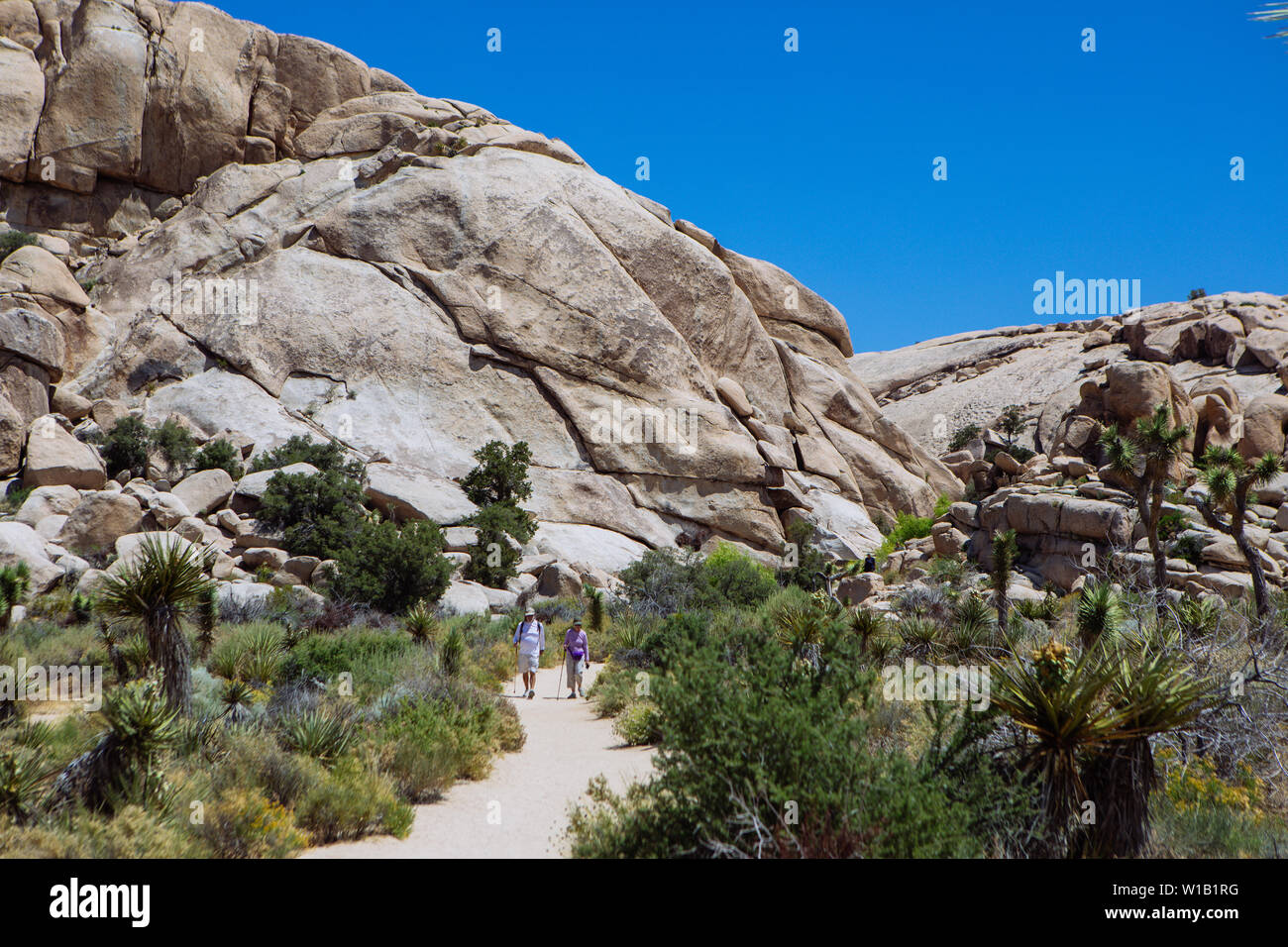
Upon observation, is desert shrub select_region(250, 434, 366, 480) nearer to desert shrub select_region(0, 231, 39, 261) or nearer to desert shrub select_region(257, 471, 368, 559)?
desert shrub select_region(257, 471, 368, 559)

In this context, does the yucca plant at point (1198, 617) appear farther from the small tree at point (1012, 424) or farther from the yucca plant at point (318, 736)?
the small tree at point (1012, 424)

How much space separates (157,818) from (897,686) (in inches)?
337

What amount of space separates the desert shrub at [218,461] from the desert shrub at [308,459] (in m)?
0.59

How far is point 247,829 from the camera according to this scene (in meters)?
6.25

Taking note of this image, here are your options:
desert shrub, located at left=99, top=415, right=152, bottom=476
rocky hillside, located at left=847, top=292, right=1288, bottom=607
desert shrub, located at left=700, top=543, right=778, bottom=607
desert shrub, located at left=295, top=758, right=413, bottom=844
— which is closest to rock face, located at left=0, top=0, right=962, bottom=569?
desert shrub, located at left=99, top=415, right=152, bottom=476

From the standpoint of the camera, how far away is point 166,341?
32.6 m

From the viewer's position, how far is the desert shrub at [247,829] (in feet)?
20.2

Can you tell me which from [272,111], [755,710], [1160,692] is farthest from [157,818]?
[272,111]

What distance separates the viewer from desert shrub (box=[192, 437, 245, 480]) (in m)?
27.8

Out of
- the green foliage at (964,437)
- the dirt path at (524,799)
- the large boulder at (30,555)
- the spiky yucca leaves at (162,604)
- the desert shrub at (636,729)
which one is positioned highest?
the green foliage at (964,437)

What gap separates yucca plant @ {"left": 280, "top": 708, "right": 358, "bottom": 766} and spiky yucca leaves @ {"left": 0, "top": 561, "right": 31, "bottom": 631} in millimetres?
9781

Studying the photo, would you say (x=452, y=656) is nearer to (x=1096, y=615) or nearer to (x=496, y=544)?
(x=1096, y=615)

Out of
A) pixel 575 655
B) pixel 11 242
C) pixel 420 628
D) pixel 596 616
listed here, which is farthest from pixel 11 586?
pixel 11 242


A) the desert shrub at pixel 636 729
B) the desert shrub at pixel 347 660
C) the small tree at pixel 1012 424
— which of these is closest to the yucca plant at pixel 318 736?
the desert shrub at pixel 347 660
